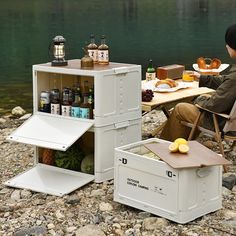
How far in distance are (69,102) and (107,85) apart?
1.52ft

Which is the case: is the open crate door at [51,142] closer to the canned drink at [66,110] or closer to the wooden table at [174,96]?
the canned drink at [66,110]

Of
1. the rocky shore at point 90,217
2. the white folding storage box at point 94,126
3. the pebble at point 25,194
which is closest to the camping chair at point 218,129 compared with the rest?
the rocky shore at point 90,217

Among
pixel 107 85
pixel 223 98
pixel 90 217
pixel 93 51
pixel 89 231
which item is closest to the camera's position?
pixel 89 231

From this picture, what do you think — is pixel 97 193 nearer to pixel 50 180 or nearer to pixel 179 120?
pixel 50 180

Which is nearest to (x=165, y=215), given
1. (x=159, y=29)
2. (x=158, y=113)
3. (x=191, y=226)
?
(x=191, y=226)

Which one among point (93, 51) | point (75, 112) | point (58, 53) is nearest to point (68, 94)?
point (75, 112)

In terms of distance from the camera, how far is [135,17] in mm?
37531

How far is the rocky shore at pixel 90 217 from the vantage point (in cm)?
454

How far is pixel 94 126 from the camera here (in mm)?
5426

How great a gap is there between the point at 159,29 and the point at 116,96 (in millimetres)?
24280

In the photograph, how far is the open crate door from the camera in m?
5.31

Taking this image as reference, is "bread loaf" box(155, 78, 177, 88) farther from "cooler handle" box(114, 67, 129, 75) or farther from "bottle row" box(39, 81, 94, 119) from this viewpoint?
"cooler handle" box(114, 67, 129, 75)

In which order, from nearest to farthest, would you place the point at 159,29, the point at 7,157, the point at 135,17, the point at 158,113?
the point at 7,157, the point at 158,113, the point at 159,29, the point at 135,17

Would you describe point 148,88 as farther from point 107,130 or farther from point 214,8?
point 214,8
